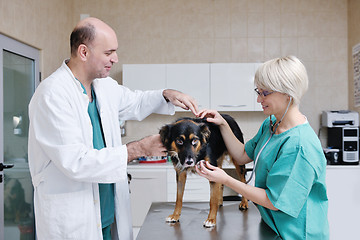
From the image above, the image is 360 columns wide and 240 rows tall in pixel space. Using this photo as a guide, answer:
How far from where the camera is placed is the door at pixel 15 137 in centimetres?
321

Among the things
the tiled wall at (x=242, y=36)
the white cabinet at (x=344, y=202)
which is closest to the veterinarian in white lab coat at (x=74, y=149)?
the white cabinet at (x=344, y=202)

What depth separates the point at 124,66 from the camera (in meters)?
4.54

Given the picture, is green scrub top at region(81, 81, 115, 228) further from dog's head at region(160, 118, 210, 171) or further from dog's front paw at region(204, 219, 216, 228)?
dog's front paw at region(204, 219, 216, 228)

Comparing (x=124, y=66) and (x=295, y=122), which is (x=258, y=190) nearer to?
(x=295, y=122)

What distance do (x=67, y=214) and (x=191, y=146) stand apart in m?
0.61

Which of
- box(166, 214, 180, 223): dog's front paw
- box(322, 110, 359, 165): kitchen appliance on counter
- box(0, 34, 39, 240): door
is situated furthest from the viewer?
box(322, 110, 359, 165): kitchen appliance on counter

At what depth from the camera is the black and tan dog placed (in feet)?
5.19

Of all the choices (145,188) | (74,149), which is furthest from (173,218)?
(145,188)

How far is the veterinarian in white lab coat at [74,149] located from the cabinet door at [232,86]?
2.67m

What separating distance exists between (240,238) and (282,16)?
3904mm

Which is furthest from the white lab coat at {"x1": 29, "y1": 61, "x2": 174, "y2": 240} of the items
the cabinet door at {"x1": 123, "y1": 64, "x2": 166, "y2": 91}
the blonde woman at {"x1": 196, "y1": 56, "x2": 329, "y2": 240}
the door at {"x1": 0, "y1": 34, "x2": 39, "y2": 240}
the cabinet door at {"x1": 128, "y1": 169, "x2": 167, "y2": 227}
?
the cabinet door at {"x1": 123, "y1": 64, "x2": 166, "y2": 91}

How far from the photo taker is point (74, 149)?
1529 mm

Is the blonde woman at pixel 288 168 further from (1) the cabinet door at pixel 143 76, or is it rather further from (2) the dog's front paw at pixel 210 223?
(1) the cabinet door at pixel 143 76

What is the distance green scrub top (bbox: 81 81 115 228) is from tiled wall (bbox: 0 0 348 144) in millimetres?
2995
